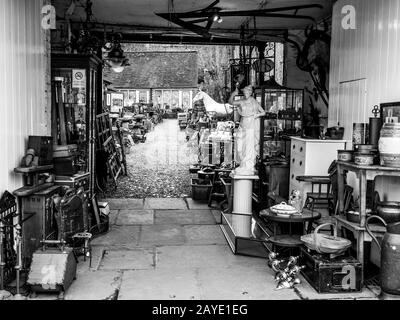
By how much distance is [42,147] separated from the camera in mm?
6020

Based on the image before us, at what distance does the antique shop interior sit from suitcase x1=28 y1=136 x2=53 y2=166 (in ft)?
0.07

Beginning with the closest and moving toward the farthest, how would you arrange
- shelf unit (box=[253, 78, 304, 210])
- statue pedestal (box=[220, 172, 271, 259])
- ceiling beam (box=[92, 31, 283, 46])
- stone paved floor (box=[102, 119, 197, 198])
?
statue pedestal (box=[220, 172, 271, 259])
shelf unit (box=[253, 78, 304, 210])
stone paved floor (box=[102, 119, 197, 198])
ceiling beam (box=[92, 31, 283, 46])

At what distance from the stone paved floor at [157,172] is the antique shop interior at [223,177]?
14cm

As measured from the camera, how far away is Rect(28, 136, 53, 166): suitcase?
5941 millimetres

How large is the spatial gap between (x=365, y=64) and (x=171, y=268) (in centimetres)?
381

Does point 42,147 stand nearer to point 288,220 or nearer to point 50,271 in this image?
point 50,271

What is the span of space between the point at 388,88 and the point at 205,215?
427 cm

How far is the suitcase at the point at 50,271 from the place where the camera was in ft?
15.9

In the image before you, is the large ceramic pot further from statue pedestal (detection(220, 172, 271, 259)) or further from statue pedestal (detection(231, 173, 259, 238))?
statue pedestal (detection(231, 173, 259, 238))

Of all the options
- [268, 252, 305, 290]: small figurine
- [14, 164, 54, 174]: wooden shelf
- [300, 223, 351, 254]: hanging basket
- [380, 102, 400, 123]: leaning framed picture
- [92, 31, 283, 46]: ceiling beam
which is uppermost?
[92, 31, 283, 46]: ceiling beam

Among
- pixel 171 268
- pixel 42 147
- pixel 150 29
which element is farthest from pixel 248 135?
pixel 150 29

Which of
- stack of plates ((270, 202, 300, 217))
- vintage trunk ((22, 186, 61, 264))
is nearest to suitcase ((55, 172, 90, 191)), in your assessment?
vintage trunk ((22, 186, 61, 264))

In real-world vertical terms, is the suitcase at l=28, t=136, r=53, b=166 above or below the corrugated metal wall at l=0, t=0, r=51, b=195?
below

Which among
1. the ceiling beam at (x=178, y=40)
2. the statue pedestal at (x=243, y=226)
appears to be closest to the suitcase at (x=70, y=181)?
the statue pedestal at (x=243, y=226)
